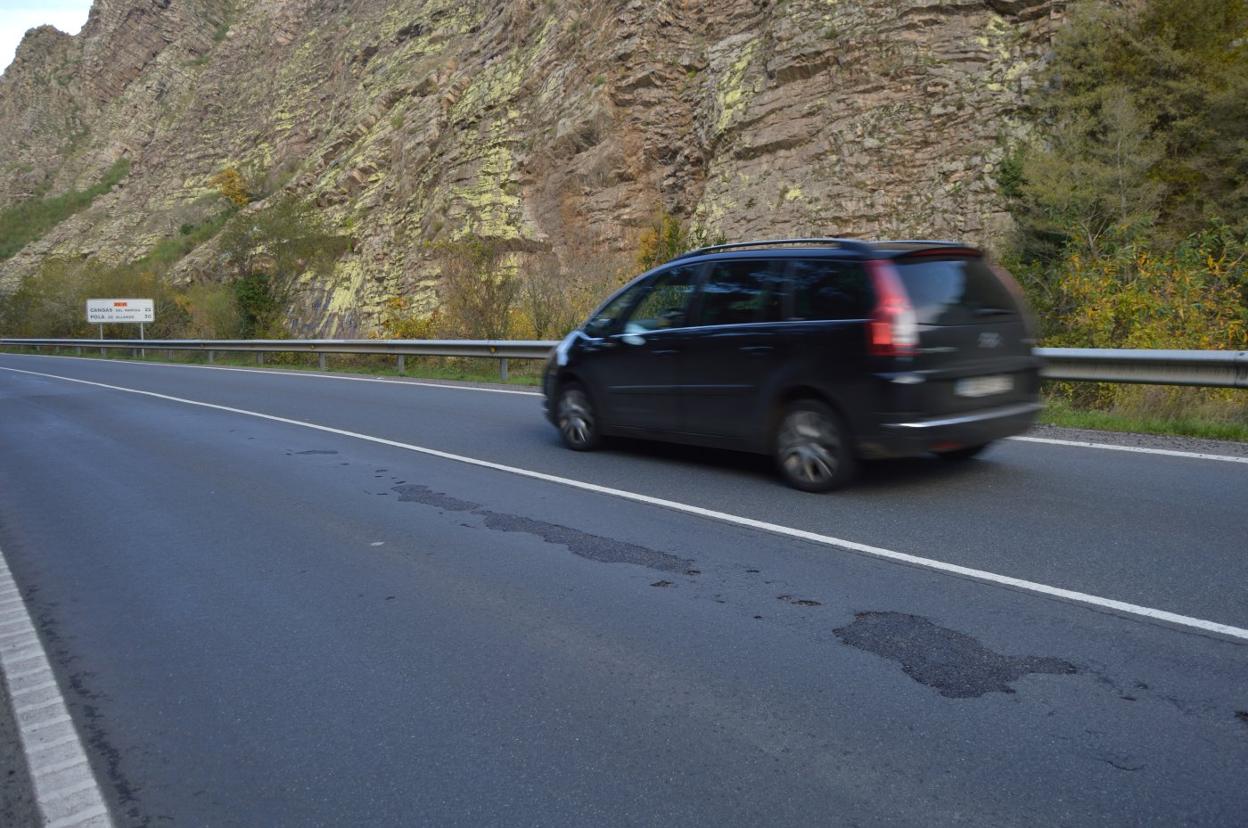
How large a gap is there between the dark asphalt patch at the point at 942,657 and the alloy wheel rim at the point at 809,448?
2.64 metres

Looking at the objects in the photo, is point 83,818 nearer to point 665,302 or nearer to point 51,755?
point 51,755

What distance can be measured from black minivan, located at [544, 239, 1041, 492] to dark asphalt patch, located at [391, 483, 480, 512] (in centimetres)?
199

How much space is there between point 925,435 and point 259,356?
27.2 meters

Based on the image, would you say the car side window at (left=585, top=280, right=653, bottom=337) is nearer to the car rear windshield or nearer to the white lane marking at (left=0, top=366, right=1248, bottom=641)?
the white lane marking at (left=0, top=366, right=1248, bottom=641)

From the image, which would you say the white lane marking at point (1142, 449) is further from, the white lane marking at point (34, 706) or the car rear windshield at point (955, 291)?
the white lane marking at point (34, 706)

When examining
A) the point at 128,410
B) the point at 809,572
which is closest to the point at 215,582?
the point at 809,572

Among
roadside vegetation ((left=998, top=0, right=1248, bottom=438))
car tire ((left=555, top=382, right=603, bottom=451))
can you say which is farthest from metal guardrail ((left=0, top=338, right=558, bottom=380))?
roadside vegetation ((left=998, top=0, right=1248, bottom=438))

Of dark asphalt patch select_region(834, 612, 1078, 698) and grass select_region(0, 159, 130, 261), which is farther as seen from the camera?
grass select_region(0, 159, 130, 261)

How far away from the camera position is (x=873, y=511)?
6738 mm

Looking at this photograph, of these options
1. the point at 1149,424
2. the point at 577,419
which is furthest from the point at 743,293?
the point at 1149,424

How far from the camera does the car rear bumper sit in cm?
691

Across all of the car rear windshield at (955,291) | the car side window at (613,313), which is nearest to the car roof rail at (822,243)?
the car rear windshield at (955,291)

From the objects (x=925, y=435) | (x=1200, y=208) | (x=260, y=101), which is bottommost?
(x=925, y=435)

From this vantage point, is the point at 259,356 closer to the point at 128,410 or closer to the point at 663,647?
the point at 128,410
